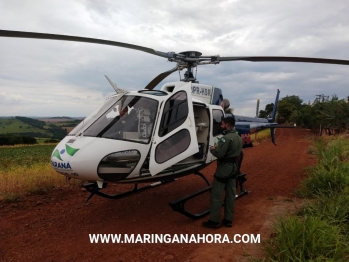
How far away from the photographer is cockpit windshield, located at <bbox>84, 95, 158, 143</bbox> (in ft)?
14.9

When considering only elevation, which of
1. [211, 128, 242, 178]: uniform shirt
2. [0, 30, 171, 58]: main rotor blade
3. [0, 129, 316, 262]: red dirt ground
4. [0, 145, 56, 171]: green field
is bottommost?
[0, 145, 56, 171]: green field

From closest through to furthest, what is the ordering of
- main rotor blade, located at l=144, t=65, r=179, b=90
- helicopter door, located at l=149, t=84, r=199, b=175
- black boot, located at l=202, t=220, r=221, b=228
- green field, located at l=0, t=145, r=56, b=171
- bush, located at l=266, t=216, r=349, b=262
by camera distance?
bush, located at l=266, t=216, r=349, b=262, helicopter door, located at l=149, t=84, r=199, b=175, black boot, located at l=202, t=220, r=221, b=228, main rotor blade, located at l=144, t=65, r=179, b=90, green field, located at l=0, t=145, r=56, b=171

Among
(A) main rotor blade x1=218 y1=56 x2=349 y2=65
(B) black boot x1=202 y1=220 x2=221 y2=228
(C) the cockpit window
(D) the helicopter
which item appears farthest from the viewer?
(A) main rotor blade x1=218 y1=56 x2=349 y2=65

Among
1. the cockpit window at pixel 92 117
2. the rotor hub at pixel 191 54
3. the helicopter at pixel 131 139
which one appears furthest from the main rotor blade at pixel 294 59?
the cockpit window at pixel 92 117

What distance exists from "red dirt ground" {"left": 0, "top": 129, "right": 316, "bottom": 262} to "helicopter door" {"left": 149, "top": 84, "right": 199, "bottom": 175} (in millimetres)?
1251

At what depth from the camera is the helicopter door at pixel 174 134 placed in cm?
454

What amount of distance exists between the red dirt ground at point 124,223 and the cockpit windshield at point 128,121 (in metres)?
1.68

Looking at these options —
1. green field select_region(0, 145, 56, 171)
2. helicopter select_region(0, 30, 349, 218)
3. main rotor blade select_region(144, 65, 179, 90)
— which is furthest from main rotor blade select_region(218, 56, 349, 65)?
green field select_region(0, 145, 56, 171)

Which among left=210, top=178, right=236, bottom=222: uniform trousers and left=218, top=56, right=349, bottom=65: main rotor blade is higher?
left=218, top=56, right=349, bottom=65: main rotor blade

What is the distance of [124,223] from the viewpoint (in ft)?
17.1

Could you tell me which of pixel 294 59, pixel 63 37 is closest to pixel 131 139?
pixel 63 37

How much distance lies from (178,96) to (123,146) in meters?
1.41

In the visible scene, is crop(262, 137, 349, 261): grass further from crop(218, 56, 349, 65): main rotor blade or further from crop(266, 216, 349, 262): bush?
crop(218, 56, 349, 65): main rotor blade

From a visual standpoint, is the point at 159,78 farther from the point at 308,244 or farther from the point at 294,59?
the point at 308,244
